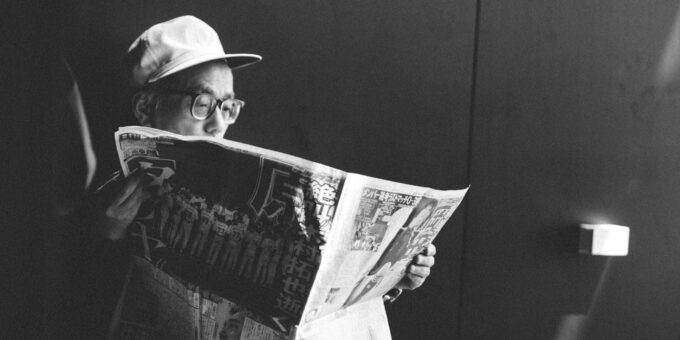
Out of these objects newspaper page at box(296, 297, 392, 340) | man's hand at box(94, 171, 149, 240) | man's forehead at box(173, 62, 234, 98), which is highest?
man's forehead at box(173, 62, 234, 98)

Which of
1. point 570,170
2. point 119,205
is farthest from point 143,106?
point 570,170

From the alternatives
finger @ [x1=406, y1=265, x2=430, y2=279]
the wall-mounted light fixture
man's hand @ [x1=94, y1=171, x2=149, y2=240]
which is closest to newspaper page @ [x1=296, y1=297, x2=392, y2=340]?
finger @ [x1=406, y1=265, x2=430, y2=279]

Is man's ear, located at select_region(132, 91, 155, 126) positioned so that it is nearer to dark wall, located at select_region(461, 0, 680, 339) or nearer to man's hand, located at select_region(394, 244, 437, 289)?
man's hand, located at select_region(394, 244, 437, 289)

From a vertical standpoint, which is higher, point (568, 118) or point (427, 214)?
point (568, 118)

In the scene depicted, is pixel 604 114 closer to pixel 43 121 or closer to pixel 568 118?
pixel 568 118

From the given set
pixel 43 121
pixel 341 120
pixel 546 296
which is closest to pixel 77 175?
pixel 43 121

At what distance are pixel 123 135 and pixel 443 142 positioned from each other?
2.55ft

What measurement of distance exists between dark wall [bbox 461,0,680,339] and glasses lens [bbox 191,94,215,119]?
648 mm

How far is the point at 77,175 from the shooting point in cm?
111

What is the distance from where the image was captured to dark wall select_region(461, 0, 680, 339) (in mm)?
1438

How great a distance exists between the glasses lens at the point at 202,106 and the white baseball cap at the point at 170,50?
7cm

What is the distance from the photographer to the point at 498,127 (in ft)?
4.70

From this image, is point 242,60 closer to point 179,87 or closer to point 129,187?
point 179,87

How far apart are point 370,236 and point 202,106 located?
18.2 inches
